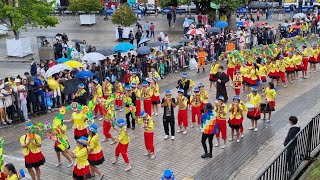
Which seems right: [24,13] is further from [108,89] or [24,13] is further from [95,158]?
[95,158]

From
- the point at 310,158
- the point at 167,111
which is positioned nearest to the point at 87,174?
the point at 167,111

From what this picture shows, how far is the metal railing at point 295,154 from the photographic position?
869 centimetres

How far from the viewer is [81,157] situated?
9.93 m

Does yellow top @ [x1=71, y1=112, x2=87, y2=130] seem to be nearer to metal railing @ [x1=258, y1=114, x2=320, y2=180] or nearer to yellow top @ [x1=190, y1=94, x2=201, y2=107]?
yellow top @ [x1=190, y1=94, x2=201, y2=107]

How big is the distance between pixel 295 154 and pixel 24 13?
817 inches

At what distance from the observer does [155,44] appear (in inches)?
912

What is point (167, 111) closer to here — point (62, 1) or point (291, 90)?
point (291, 90)

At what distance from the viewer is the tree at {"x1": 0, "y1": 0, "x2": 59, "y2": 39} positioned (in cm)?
2506

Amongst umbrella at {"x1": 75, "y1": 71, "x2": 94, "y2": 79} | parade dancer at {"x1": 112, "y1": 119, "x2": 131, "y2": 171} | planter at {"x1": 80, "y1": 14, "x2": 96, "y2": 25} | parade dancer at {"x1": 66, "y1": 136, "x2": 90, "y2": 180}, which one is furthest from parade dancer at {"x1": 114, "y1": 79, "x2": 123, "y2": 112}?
planter at {"x1": 80, "y1": 14, "x2": 96, "y2": 25}

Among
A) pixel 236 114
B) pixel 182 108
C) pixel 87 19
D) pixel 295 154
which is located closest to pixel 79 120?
pixel 182 108

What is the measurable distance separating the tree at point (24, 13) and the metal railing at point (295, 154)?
1930 cm

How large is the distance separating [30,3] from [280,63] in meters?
15.4

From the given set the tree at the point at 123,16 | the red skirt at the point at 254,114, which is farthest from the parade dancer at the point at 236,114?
the tree at the point at 123,16

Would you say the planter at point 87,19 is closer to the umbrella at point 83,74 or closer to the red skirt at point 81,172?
the umbrella at point 83,74
